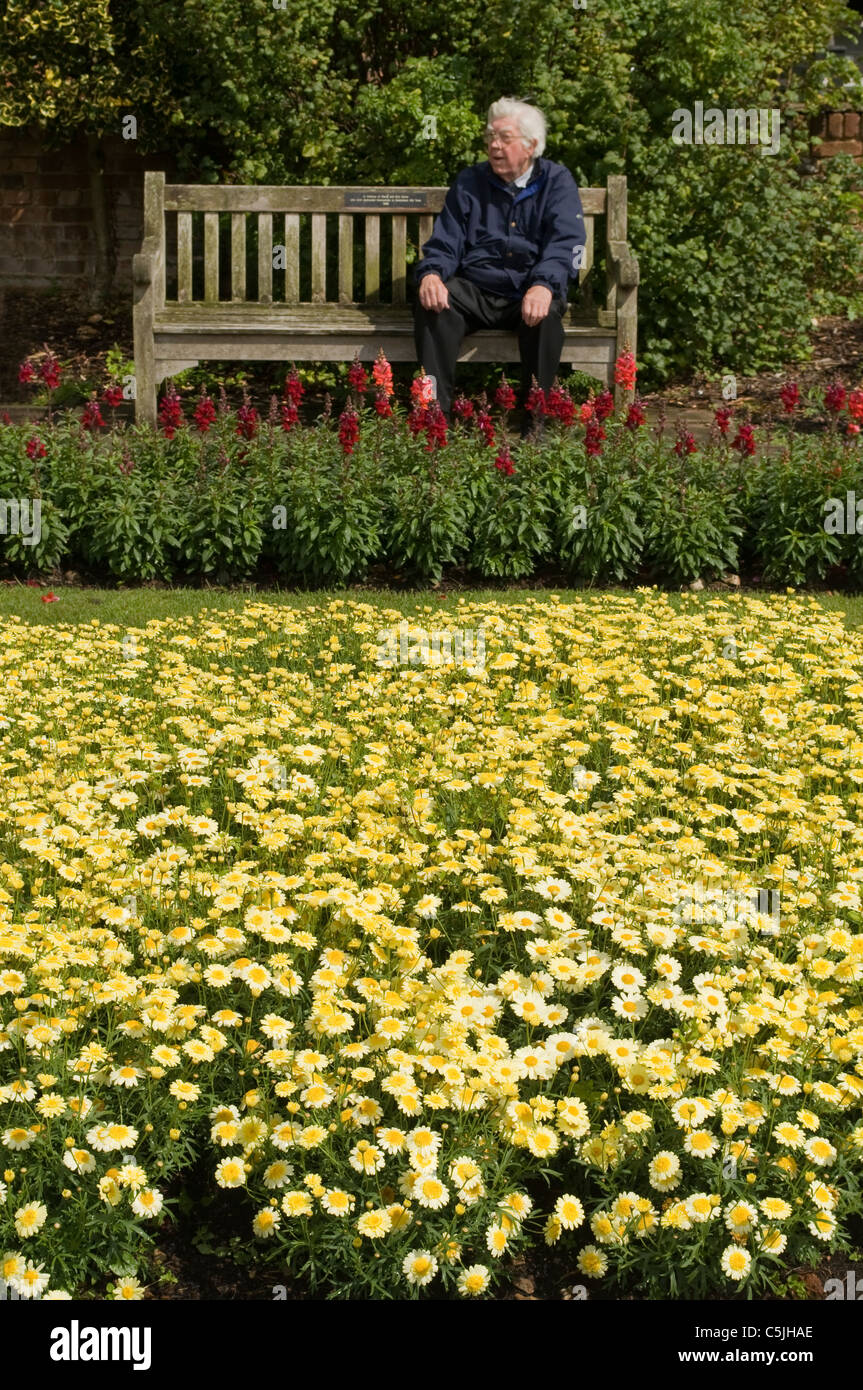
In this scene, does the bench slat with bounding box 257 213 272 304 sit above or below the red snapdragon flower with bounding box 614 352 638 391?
above

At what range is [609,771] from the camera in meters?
4.47

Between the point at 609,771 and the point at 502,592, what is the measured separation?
2188 millimetres

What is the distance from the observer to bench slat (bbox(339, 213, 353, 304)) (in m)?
8.50

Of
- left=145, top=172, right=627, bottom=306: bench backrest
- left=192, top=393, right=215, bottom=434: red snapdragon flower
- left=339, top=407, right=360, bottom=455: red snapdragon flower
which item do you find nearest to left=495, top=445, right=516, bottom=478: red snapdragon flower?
left=339, top=407, right=360, bottom=455: red snapdragon flower

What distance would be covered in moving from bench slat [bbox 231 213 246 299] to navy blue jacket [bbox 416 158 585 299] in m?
1.14

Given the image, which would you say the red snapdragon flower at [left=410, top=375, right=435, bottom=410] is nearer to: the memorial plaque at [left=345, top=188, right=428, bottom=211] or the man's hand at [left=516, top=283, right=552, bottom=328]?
the man's hand at [left=516, top=283, right=552, bottom=328]

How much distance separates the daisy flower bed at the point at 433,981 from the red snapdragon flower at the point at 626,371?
2788 millimetres

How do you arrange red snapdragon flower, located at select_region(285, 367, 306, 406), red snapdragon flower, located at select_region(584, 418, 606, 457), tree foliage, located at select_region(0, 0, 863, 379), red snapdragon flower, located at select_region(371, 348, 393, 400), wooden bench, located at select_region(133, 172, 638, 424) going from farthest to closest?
tree foliage, located at select_region(0, 0, 863, 379), wooden bench, located at select_region(133, 172, 638, 424), red snapdragon flower, located at select_region(371, 348, 393, 400), red snapdragon flower, located at select_region(285, 367, 306, 406), red snapdragon flower, located at select_region(584, 418, 606, 457)

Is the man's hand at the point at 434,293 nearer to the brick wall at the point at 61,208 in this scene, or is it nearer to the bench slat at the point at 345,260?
the bench slat at the point at 345,260

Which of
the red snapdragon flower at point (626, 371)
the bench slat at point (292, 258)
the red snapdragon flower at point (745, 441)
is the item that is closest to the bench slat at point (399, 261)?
the bench slat at point (292, 258)

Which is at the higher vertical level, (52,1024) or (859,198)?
(859,198)

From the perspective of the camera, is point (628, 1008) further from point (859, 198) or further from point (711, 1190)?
point (859, 198)

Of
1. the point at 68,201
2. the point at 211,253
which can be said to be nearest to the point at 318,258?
the point at 211,253
